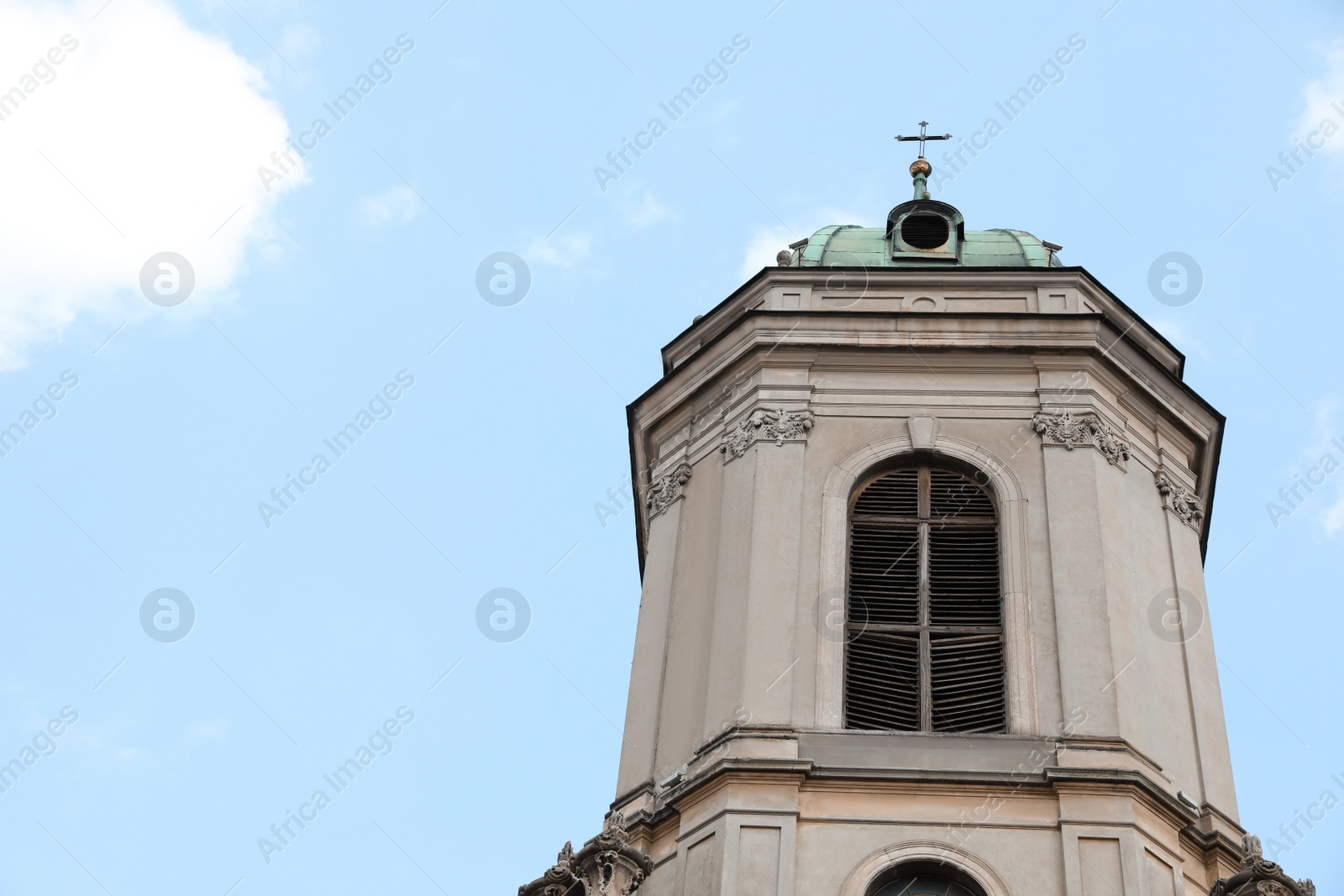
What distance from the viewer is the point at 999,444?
31078mm

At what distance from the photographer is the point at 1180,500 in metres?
32.0

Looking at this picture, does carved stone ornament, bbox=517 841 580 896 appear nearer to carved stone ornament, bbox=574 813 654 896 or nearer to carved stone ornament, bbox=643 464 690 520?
carved stone ornament, bbox=574 813 654 896

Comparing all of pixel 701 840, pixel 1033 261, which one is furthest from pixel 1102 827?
pixel 1033 261

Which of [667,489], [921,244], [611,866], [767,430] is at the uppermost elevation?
[921,244]

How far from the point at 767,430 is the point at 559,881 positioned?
7663 mm

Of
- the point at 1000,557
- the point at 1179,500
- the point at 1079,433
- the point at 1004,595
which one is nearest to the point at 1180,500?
the point at 1179,500

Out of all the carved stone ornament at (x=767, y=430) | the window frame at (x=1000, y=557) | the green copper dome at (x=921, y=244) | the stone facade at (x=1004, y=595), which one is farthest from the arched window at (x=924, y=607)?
the green copper dome at (x=921, y=244)

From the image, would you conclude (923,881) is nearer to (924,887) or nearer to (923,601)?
(924,887)

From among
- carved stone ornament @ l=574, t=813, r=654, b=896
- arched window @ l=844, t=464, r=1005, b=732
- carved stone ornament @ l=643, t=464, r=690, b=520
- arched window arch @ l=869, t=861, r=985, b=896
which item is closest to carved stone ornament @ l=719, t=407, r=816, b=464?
carved stone ornament @ l=643, t=464, r=690, b=520

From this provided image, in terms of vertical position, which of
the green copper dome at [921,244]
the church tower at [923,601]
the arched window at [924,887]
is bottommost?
the arched window at [924,887]

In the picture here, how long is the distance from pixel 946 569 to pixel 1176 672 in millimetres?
3067

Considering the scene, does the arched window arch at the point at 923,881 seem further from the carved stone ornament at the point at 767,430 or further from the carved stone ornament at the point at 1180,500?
the carved stone ornament at the point at 1180,500

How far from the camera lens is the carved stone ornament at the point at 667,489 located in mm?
32250

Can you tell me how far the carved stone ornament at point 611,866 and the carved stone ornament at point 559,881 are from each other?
1.03 ft
